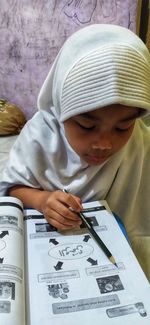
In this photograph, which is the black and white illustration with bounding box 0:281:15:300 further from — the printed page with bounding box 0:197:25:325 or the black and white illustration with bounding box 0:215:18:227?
the black and white illustration with bounding box 0:215:18:227

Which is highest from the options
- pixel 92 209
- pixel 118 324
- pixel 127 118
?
pixel 127 118

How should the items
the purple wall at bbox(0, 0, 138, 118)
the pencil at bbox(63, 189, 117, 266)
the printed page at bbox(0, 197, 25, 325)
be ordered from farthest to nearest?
the purple wall at bbox(0, 0, 138, 118)
the pencil at bbox(63, 189, 117, 266)
the printed page at bbox(0, 197, 25, 325)

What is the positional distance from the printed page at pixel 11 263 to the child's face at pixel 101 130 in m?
0.14

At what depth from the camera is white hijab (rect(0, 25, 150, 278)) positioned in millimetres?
520

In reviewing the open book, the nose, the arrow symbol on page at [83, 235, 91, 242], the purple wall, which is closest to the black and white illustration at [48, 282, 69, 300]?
the open book

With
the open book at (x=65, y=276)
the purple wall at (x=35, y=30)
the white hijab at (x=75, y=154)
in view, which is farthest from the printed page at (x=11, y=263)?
the purple wall at (x=35, y=30)

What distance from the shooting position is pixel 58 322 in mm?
A: 419

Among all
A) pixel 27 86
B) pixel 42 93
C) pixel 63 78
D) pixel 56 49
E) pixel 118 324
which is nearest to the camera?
pixel 118 324

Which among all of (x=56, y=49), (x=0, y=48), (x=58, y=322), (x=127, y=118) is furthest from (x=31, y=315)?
(x=0, y=48)

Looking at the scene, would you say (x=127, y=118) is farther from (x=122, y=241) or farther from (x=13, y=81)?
(x=13, y=81)

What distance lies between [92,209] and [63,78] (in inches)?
9.0

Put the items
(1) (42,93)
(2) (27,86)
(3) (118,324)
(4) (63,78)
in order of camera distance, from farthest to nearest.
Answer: (2) (27,86), (1) (42,93), (4) (63,78), (3) (118,324)

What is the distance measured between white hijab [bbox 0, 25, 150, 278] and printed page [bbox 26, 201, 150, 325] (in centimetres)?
11

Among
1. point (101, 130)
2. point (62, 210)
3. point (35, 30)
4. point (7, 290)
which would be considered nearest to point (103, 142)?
point (101, 130)
